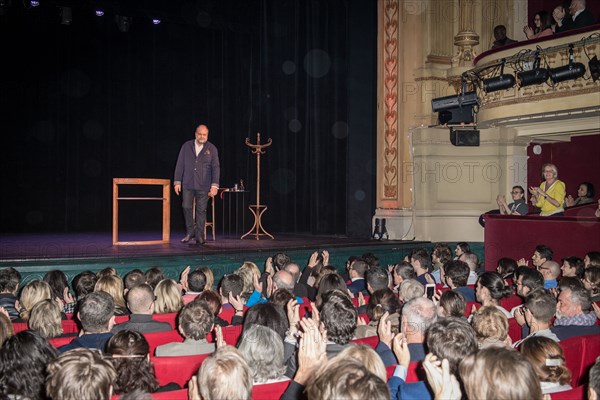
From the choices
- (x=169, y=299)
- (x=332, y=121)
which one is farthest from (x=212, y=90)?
(x=169, y=299)

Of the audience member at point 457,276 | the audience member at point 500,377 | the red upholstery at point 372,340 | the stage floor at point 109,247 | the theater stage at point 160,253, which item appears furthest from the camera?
the stage floor at point 109,247

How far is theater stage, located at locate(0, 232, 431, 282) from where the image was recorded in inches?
281

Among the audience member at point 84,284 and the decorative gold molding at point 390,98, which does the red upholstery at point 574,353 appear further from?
the decorative gold molding at point 390,98

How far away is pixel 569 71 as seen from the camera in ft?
27.6

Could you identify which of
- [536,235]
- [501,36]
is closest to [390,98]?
[501,36]

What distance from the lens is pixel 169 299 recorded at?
4.47 m

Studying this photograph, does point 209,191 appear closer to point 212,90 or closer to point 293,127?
point 293,127

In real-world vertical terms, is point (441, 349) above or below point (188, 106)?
below

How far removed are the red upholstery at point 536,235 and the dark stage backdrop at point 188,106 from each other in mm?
2715

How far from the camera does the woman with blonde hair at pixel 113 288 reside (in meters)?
4.62

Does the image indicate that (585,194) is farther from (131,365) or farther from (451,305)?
(131,365)

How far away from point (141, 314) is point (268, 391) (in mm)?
1538

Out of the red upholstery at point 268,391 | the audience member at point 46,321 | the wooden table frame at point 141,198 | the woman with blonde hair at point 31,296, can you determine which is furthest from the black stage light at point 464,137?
the red upholstery at point 268,391

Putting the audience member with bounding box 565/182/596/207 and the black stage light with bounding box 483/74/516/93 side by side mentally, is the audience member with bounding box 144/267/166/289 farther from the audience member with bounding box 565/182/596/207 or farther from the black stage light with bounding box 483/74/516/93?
the audience member with bounding box 565/182/596/207
